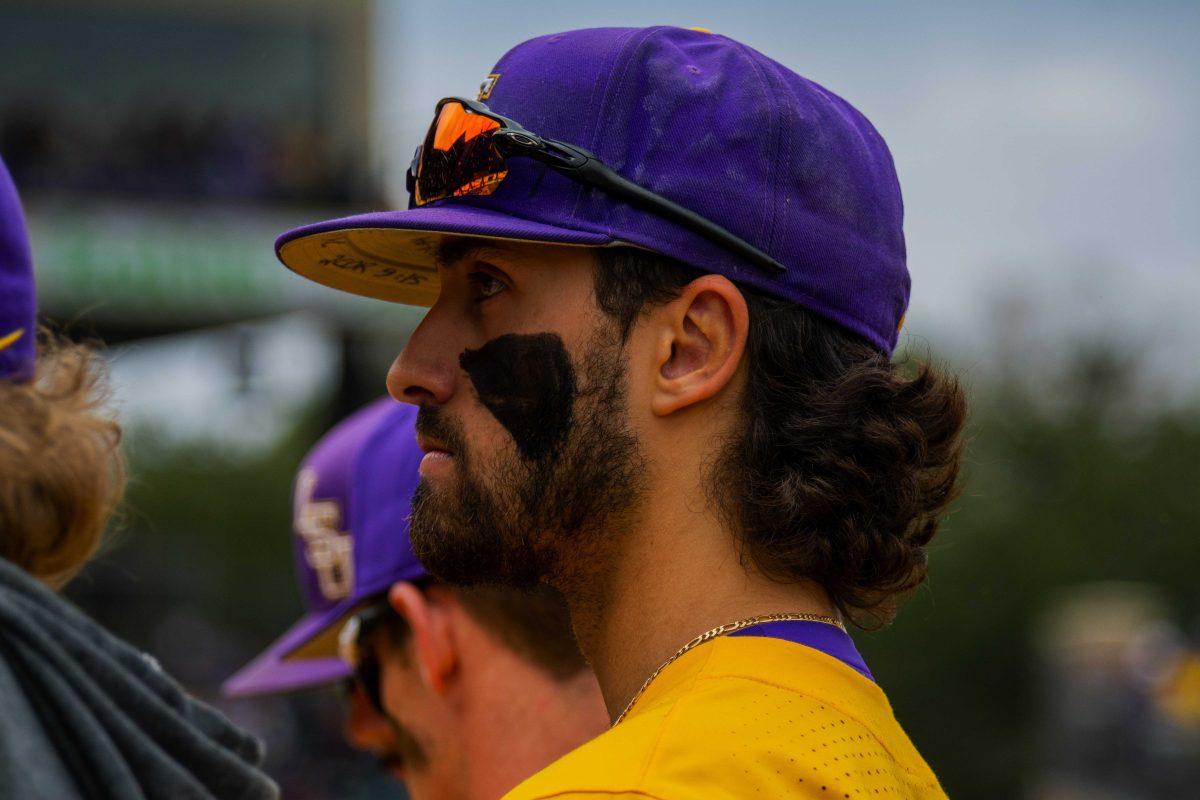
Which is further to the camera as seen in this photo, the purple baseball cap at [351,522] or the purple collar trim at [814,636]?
the purple baseball cap at [351,522]

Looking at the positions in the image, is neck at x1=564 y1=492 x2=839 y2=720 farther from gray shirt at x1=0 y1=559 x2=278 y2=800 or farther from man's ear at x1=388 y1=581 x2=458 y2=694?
man's ear at x1=388 y1=581 x2=458 y2=694

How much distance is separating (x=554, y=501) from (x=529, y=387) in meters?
0.17

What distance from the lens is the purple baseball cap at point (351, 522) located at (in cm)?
298

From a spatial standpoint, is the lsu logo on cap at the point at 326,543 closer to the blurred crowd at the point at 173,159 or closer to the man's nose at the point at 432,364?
the man's nose at the point at 432,364

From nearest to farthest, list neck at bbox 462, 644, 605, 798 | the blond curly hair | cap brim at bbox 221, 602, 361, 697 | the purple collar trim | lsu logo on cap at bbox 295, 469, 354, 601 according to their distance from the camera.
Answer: the purple collar trim, the blond curly hair, neck at bbox 462, 644, 605, 798, lsu logo on cap at bbox 295, 469, 354, 601, cap brim at bbox 221, 602, 361, 697

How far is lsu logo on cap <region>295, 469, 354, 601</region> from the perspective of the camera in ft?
10.3

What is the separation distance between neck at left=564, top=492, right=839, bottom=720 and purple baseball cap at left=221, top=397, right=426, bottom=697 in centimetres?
87

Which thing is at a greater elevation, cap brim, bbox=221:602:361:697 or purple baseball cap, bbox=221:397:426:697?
purple baseball cap, bbox=221:397:426:697

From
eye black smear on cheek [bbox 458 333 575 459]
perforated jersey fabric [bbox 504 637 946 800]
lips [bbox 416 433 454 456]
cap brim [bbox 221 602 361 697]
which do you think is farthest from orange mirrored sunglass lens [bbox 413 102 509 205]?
cap brim [bbox 221 602 361 697]

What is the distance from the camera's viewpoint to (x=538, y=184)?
206 cm

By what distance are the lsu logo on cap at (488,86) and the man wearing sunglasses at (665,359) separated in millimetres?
44

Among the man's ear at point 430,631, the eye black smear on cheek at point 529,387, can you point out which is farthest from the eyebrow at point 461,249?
the man's ear at point 430,631

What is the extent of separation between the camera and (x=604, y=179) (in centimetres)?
200

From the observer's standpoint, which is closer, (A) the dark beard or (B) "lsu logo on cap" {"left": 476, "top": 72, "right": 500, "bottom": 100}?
(A) the dark beard
